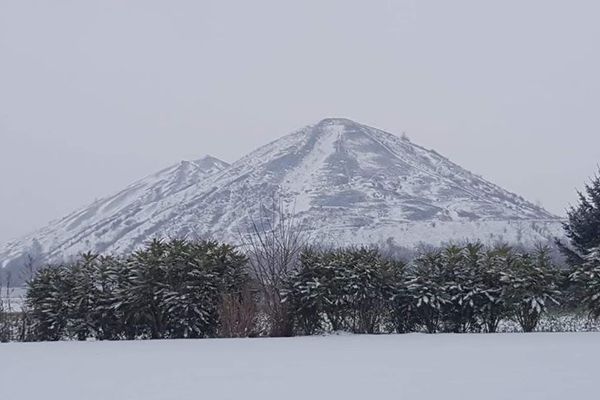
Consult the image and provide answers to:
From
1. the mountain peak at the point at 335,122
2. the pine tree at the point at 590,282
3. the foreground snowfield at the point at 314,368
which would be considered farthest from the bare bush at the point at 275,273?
the mountain peak at the point at 335,122

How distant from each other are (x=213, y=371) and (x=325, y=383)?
1.49 m

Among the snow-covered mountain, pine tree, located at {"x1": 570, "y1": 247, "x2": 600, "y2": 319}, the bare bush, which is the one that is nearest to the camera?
→ pine tree, located at {"x1": 570, "y1": 247, "x2": 600, "y2": 319}

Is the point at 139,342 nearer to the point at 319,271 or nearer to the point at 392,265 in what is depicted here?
the point at 319,271

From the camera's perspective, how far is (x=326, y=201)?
3661 inches

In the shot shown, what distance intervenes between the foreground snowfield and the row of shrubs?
743mm

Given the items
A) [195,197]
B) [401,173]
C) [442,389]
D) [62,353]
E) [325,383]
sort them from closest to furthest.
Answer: [442,389]
[325,383]
[62,353]
[195,197]
[401,173]

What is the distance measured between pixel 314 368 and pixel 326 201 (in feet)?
283

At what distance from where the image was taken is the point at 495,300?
10039mm

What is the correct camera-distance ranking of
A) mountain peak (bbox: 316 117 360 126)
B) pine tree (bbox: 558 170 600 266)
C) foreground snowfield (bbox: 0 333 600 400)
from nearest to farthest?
foreground snowfield (bbox: 0 333 600 400)
pine tree (bbox: 558 170 600 266)
mountain peak (bbox: 316 117 360 126)

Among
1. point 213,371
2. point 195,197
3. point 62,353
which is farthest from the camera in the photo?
point 195,197

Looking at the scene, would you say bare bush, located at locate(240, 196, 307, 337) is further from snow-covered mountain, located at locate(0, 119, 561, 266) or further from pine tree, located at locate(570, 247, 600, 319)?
snow-covered mountain, located at locate(0, 119, 561, 266)

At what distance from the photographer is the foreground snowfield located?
5.53 metres

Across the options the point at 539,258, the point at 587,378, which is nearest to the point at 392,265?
the point at 539,258

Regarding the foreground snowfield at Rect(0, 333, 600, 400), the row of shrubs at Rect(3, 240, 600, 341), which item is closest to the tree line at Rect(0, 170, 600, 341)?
the row of shrubs at Rect(3, 240, 600, 341)
